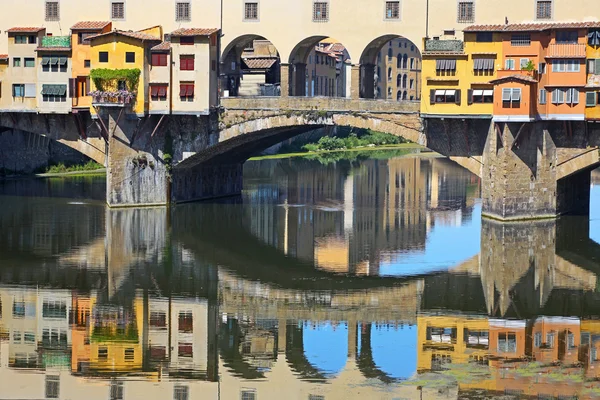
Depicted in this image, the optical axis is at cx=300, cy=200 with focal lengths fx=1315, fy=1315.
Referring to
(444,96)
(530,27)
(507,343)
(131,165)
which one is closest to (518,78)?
(530,27)

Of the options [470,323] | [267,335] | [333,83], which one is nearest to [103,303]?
[267,335]

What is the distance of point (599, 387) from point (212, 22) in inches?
1395

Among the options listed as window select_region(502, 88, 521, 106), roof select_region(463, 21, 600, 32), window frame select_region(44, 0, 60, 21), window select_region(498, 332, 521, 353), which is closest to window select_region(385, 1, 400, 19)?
roof select_region(463, 21, 600, 32)

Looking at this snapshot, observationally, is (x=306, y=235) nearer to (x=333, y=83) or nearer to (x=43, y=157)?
(x=43, y=157)

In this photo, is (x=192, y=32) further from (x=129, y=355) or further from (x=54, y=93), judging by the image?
(x=129, y=355)

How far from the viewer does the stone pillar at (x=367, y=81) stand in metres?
63.1

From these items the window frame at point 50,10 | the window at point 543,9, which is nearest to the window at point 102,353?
the window at point 543,9

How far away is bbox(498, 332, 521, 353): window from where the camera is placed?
37094mm

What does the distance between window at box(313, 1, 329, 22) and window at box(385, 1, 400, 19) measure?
296 cm

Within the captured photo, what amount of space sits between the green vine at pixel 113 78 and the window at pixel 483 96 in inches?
627

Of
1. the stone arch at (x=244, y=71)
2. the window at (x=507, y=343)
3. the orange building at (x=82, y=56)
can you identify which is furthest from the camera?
the stone arch at (x=244, y=71)

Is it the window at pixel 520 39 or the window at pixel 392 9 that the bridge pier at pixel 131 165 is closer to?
the window at pixel 392 9

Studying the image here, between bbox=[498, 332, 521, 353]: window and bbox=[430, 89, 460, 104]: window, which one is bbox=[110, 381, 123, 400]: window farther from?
bbox=[430, 89, 460, 104]: window

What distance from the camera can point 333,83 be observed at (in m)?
98.4
